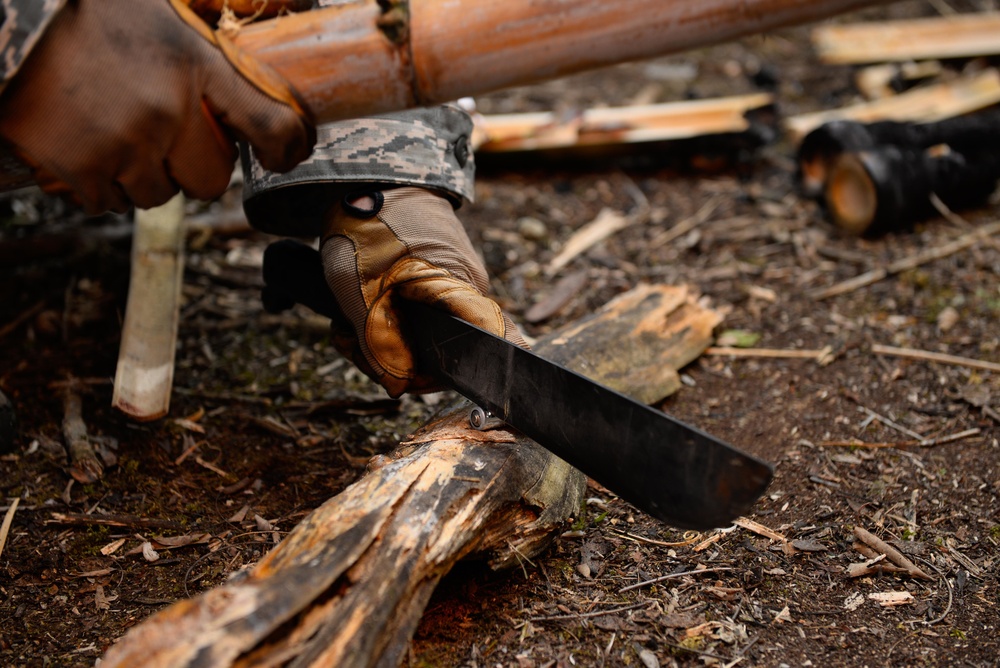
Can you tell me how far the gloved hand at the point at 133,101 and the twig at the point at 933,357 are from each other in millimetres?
2265

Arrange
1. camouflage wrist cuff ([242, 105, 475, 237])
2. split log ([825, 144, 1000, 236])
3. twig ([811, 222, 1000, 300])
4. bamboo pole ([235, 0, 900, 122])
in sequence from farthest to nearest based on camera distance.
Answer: split log ([825, 144, 1000, 236]) < twig ([811, 222, 1000, 300]) < camouflage wrist cuff ([242, 105, 475, 237]) < bamboo pole ([235, 0, 900, 122])

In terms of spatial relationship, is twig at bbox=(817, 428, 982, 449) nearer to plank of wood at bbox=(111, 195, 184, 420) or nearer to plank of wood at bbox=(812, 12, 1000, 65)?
plank of wood at bbox=(111, 195, 184, 420)

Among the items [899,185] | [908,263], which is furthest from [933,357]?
[899,185]

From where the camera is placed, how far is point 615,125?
473cm

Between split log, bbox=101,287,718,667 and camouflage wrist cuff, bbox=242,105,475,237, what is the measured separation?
0.68 m

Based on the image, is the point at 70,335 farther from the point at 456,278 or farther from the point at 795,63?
the point at 795,63

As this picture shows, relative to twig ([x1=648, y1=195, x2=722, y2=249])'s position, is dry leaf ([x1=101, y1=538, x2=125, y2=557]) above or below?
above

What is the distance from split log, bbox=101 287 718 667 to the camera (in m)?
1.46

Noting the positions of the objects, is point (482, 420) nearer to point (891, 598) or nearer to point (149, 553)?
point (149, 553)

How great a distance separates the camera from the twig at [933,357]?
290 centimetres

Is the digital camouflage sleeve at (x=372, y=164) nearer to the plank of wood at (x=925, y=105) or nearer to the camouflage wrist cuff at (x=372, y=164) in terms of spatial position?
the camouflage wrist cuff at (x=372, y=164)

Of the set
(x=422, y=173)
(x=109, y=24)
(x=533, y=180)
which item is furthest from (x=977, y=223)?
(x=109, y=24)

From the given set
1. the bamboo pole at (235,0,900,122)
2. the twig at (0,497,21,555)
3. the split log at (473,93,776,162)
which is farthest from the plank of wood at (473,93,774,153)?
the twig at (0,497,21,555)

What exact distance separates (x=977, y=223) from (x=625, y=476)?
3031mm
